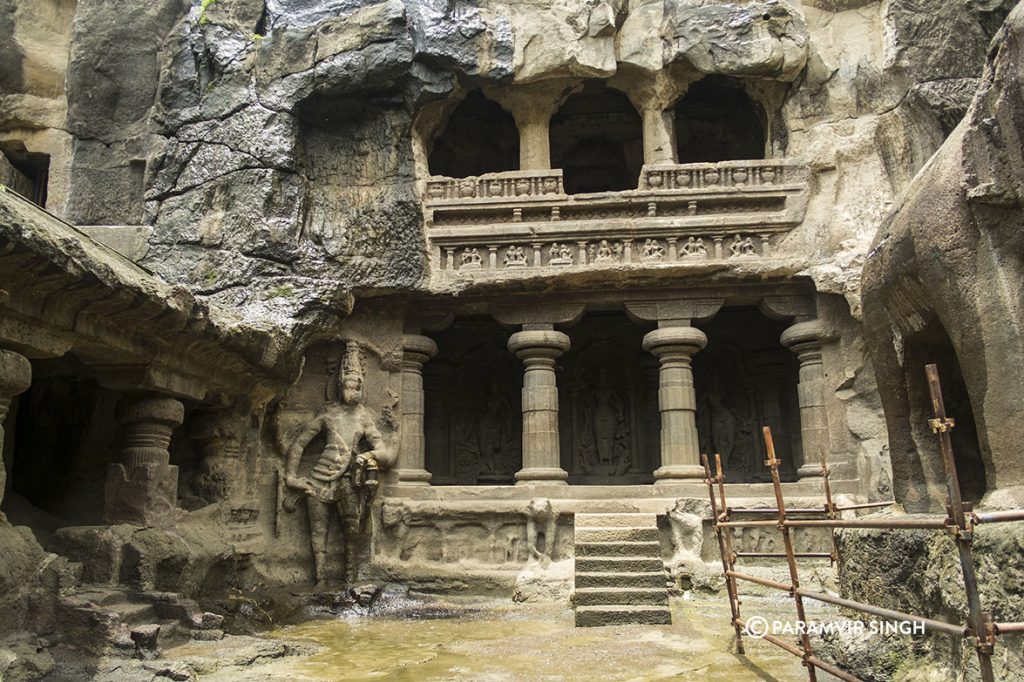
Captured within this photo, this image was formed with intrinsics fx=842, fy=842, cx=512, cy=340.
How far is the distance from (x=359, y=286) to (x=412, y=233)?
972mm

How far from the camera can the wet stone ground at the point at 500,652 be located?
16.7ft

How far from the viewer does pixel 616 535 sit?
326 inches

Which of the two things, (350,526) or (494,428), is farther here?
(494,428)

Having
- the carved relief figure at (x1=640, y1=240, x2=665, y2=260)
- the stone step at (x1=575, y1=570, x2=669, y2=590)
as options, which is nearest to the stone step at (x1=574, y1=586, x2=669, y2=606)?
the stone step at (x1=575, y1=570, x2=669, y2=590)

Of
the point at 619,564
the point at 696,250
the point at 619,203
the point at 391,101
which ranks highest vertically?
the point at 391,101

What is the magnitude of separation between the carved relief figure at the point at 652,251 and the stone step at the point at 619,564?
4.27m

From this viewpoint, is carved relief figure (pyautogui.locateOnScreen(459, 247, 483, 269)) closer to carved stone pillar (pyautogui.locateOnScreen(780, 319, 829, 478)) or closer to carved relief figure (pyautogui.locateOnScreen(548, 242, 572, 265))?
carved relief figure (pyautogui.locateOnScreen(548, 242, 572, 265))

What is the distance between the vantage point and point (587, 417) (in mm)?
13820

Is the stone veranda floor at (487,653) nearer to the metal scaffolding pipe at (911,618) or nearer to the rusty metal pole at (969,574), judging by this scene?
the metal scaffolding pipe at (911,618)

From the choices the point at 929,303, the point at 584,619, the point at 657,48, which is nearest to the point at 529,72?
the point at 657,48

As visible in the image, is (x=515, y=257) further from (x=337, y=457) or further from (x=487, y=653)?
(x=487, y=653)

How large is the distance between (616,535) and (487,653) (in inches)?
105

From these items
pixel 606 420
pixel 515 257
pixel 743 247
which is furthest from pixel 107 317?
pixel 606 420

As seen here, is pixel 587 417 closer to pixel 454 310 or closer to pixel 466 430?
pixel 466 430
